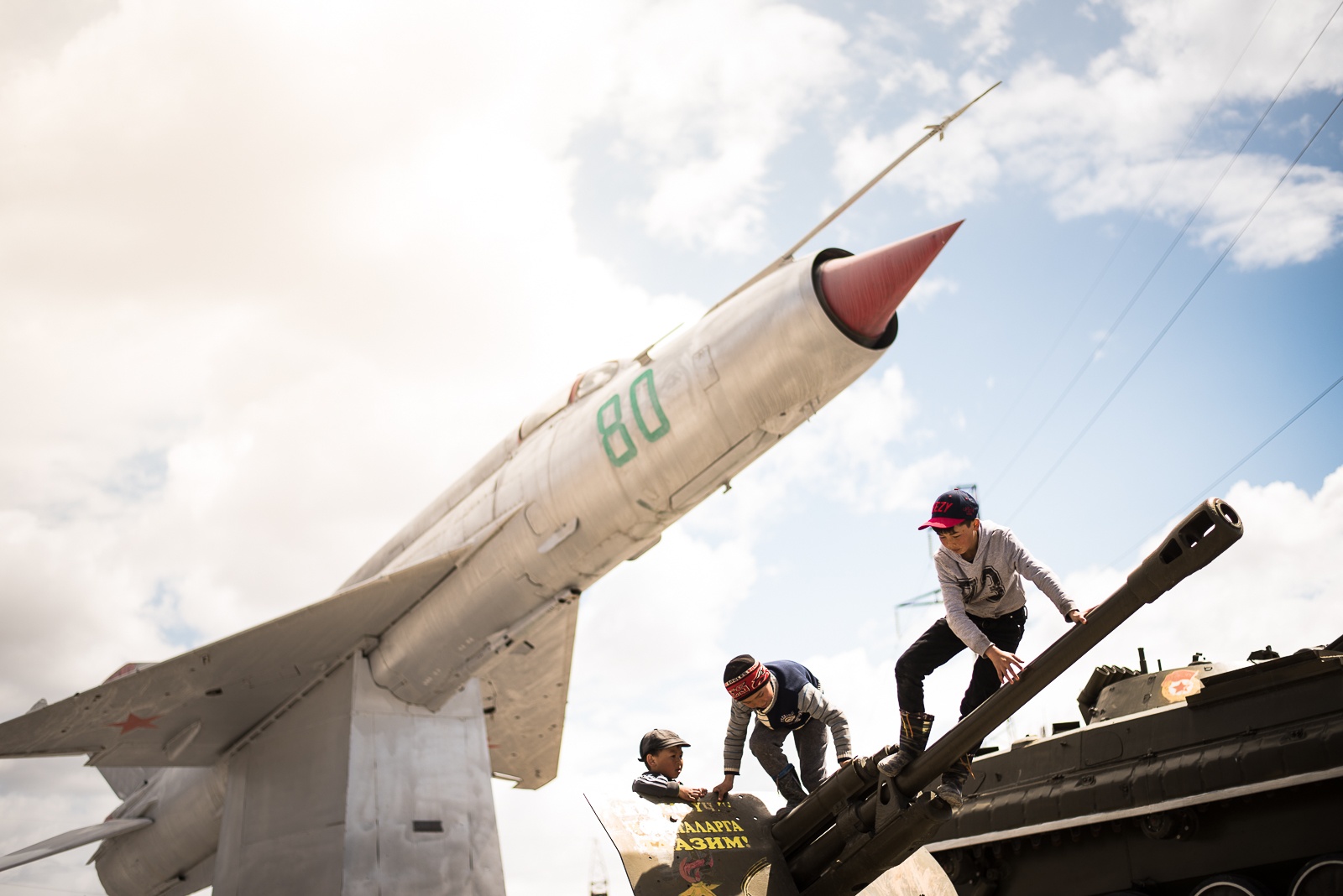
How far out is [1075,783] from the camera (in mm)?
7930

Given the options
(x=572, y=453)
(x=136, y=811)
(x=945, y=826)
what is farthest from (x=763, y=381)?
(x=136, y=811)

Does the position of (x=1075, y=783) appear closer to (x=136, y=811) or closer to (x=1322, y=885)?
(x=1322, y=885)

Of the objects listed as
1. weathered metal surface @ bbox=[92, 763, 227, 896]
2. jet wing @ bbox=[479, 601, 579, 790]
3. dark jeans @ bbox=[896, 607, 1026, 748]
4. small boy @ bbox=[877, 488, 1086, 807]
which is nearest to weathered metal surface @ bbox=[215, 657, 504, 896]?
jet wing @ bbox=[479, 601, 579, 790]

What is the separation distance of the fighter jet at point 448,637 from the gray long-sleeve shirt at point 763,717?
150 centimetres

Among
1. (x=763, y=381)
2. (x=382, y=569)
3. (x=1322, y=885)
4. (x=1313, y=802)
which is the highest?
(x=382, y=569)

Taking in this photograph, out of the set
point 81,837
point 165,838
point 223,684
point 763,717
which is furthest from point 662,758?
point 81,837

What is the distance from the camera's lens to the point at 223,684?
23.7 feet

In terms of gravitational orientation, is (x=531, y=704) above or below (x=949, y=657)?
above

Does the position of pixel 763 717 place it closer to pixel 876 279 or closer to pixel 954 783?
pixel 954 783

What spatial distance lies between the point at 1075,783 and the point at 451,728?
15.8 ft

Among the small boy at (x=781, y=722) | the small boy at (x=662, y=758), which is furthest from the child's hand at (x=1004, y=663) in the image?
the small boy at (x=662, y=758)

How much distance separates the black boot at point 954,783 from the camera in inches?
158

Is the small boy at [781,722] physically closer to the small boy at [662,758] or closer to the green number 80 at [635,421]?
the small boy at [662,758]

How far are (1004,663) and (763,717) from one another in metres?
1.50
